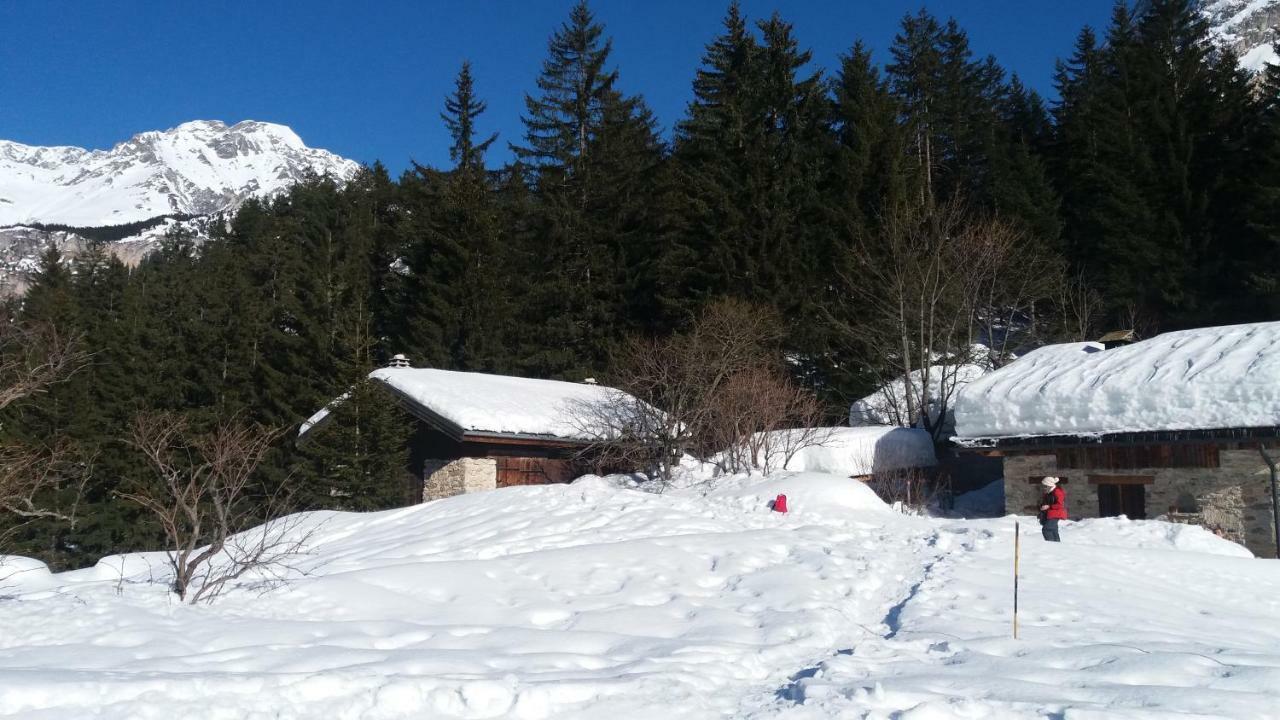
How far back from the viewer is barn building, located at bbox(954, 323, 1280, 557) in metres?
15.9

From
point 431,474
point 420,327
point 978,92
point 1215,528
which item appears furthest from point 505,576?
point 978,92

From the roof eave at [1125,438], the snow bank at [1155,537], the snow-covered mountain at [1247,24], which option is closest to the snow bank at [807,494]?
the snow bank at [1155,537]

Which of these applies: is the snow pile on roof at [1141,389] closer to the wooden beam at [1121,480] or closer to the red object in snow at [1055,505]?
the wooden beam at [1121,480]

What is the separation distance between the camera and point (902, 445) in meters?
23.4

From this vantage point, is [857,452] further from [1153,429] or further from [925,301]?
[1153,429]

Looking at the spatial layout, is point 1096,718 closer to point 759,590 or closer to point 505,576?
point 759,590

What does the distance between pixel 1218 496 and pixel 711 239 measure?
1924cm

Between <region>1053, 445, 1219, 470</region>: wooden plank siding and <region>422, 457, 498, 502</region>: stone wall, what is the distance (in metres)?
11.8

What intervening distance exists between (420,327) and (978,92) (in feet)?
96.5

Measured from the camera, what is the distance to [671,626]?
8977mm

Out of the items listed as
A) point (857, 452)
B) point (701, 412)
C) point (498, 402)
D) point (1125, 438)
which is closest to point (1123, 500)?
point (1125, 438)

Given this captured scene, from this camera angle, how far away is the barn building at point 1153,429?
15.9 meters

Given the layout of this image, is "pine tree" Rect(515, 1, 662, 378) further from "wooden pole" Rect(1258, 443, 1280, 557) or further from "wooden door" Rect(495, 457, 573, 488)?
"wooden pole" Rect(1258, 443, 1280, 557)

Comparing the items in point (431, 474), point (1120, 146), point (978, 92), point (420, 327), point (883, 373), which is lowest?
point (431, 474)
